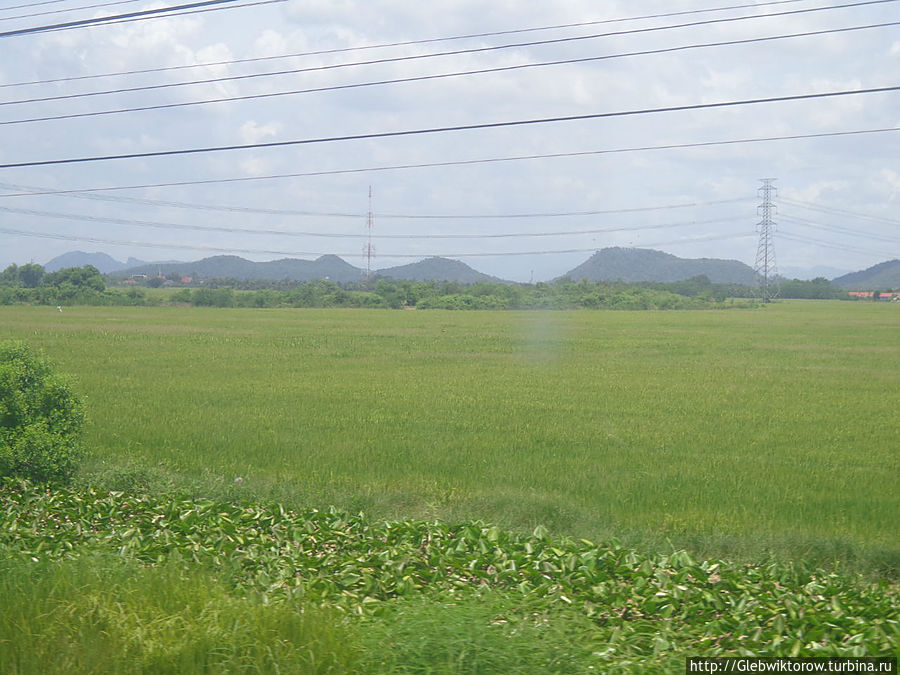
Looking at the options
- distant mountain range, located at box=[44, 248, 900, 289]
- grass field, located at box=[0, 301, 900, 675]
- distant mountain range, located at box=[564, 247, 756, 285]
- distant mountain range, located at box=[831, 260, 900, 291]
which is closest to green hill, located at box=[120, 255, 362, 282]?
distant mountain range, located at box=[44, 248, 900, 289]

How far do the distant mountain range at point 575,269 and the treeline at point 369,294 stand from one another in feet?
58.4

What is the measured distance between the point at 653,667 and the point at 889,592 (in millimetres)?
3411

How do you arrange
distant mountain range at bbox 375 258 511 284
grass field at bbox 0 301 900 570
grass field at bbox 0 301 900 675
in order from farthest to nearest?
distant mountain range at bbox 375 258 511 284 < grass field at bbox 0 301 900 570 < grass field at bbox 0 301 900 675

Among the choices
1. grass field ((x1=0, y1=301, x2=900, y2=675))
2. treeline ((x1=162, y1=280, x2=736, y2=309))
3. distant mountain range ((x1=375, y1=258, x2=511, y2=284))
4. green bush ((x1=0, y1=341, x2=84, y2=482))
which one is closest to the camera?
grass field ((x1=0, y1=301, x2=900, y2=675))

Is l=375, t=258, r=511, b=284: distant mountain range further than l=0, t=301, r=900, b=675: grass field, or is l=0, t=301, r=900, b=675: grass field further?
l=375, t=258, r=511, b=284: distant mountain range

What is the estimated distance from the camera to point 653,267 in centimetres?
12962

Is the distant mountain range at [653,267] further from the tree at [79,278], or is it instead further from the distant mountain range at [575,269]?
the tree at [79,278]

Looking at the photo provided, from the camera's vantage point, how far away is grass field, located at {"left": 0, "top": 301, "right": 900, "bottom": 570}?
9398 millimetres

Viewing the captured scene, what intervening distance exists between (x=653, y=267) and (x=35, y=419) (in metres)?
127

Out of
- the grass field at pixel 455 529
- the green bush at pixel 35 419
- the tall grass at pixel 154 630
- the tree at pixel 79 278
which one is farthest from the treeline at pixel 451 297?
the tall grass at pixel 154 630

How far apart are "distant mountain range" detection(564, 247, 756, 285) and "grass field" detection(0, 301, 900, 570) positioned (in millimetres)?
77398

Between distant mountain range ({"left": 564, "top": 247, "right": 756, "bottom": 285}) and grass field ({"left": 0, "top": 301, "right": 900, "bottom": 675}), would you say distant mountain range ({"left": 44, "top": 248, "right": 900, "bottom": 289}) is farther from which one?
grass field ({"left": 0, "top": 301, "right": 900, "bottom": 675})

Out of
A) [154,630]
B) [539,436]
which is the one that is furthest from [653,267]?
[154,630]

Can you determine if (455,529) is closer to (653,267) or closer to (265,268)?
(653,267)
